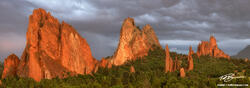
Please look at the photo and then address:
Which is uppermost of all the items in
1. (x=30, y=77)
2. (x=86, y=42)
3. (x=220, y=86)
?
(x=86, y=42)

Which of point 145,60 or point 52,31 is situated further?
point 145,60

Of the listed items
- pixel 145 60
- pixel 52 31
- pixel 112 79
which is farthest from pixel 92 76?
pixel 145 60

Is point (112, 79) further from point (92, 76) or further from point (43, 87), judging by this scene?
point (43, 87)

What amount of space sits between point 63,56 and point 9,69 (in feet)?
59.4

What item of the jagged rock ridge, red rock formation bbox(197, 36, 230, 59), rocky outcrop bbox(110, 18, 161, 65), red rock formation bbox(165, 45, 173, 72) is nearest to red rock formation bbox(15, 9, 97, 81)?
the jagged rock ridge

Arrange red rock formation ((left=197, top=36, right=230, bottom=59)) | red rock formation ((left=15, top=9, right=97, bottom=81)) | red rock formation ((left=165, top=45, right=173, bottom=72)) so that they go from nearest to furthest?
1. red rock formation ((left=15, top=9, right=97, bottom=81))
2. red rock formation ((left=165, top=45, right=173, bottom=72))
3. red rock formation ((left=197, top=36, right=230, bottom=59))

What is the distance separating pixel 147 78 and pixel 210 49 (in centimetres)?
7723

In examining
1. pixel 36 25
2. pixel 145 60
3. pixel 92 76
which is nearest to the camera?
pixel 36 25

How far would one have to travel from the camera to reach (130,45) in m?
130

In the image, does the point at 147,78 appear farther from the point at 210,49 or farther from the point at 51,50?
the point at 210,49

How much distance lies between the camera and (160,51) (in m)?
138

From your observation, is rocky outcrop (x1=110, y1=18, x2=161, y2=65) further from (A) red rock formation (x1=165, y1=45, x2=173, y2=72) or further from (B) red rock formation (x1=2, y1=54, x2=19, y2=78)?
(B) red rock formation (x1=2, y1=54, x2=19, y2=78)

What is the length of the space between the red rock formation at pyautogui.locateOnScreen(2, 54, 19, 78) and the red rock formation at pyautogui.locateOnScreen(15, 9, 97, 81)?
3.70 metres

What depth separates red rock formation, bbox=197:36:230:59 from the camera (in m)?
139
